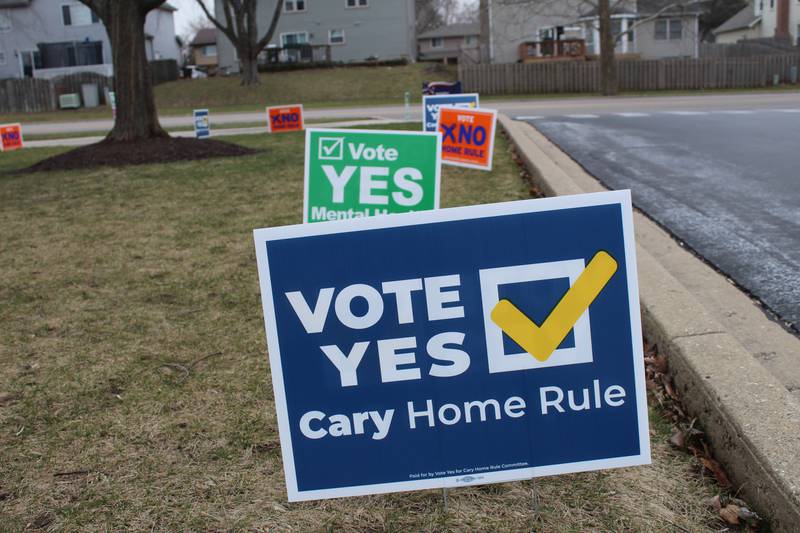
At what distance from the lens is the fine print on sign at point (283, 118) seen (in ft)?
68.7

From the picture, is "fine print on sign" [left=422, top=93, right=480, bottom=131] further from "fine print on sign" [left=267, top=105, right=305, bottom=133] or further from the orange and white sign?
the orange and white sign

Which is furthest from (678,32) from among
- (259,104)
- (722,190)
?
(722,190)

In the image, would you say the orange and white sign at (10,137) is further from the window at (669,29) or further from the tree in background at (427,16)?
the tree in background at (427,16)

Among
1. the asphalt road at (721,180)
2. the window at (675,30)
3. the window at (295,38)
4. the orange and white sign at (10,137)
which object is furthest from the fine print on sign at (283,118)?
the window at (295,38)

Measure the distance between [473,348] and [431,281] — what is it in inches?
9.8

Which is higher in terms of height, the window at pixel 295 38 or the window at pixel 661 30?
the window at pixel 295 38

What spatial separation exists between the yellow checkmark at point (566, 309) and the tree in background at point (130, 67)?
581 inches

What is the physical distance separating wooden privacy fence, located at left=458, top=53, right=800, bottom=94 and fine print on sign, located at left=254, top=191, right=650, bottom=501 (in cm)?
3878

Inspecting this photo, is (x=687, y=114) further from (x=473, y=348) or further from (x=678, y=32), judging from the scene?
(x=678, y=32)

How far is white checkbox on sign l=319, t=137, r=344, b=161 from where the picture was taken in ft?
18.4

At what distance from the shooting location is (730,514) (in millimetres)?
2885

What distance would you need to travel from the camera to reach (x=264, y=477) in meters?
3.41

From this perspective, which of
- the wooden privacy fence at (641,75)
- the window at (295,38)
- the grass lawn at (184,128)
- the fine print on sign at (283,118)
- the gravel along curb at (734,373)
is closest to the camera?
the gravel along curb at (734,373)

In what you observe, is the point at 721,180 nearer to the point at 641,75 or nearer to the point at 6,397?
the point at 6,397
